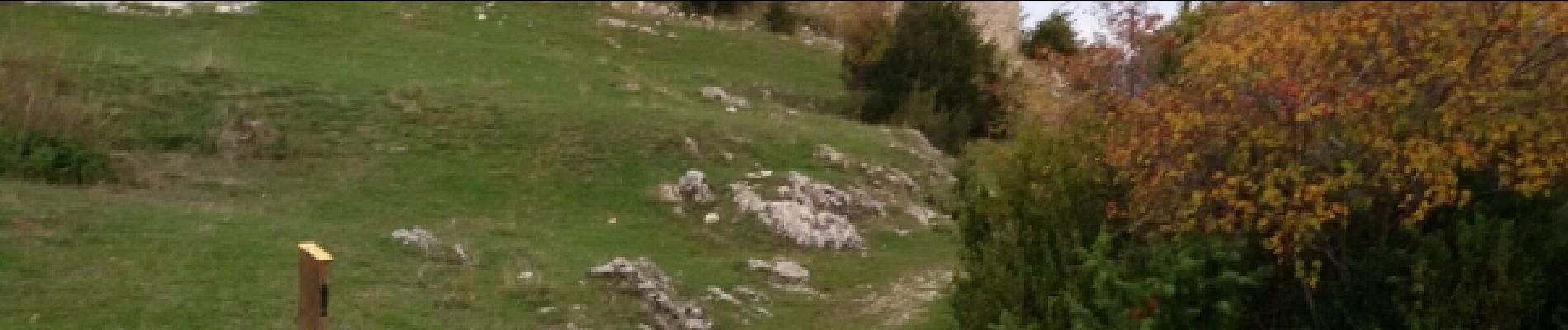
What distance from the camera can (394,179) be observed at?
1289 cm

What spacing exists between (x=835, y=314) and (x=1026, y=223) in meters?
3.48

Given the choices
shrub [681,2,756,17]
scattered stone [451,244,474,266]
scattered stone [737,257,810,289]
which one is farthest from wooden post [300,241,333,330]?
shrub [681,2,756,17]

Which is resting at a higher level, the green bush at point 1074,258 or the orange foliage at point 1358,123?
the orange foliage at point 1358,123

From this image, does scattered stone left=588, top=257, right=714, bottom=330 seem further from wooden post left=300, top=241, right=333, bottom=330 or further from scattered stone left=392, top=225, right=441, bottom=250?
wooden post left=300, top=241, right=333, bottom=330

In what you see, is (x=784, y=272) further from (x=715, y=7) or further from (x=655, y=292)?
(x=715, y=7)

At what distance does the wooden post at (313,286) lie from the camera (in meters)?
4.60

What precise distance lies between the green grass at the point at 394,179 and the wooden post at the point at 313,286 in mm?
3186

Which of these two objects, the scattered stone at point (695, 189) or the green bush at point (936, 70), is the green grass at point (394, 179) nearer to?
the scattered stone at point (695, 189)

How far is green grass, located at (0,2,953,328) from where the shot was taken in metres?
8.62

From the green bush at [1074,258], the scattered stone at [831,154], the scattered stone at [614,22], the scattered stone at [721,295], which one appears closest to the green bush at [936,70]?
the scattered stone at [831,154]

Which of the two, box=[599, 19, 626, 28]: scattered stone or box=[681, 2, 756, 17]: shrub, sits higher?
box=[681, 2, 756, 17]: shrub

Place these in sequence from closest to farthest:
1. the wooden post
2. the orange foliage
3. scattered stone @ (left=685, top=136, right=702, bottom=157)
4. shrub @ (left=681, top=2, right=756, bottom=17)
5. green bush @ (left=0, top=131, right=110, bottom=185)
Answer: the wooden post → the orange foliage → green bush @ (left=0, top=131, right=110, bottom=185) → scattered stone @ (left=685, top=136, right=702, bottom=157) → shrub @ (left=681, top=2, right=756, bottom=17)

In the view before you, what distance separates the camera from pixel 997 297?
23.1ft

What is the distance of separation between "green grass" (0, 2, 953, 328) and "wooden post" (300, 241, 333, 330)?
3186mm
